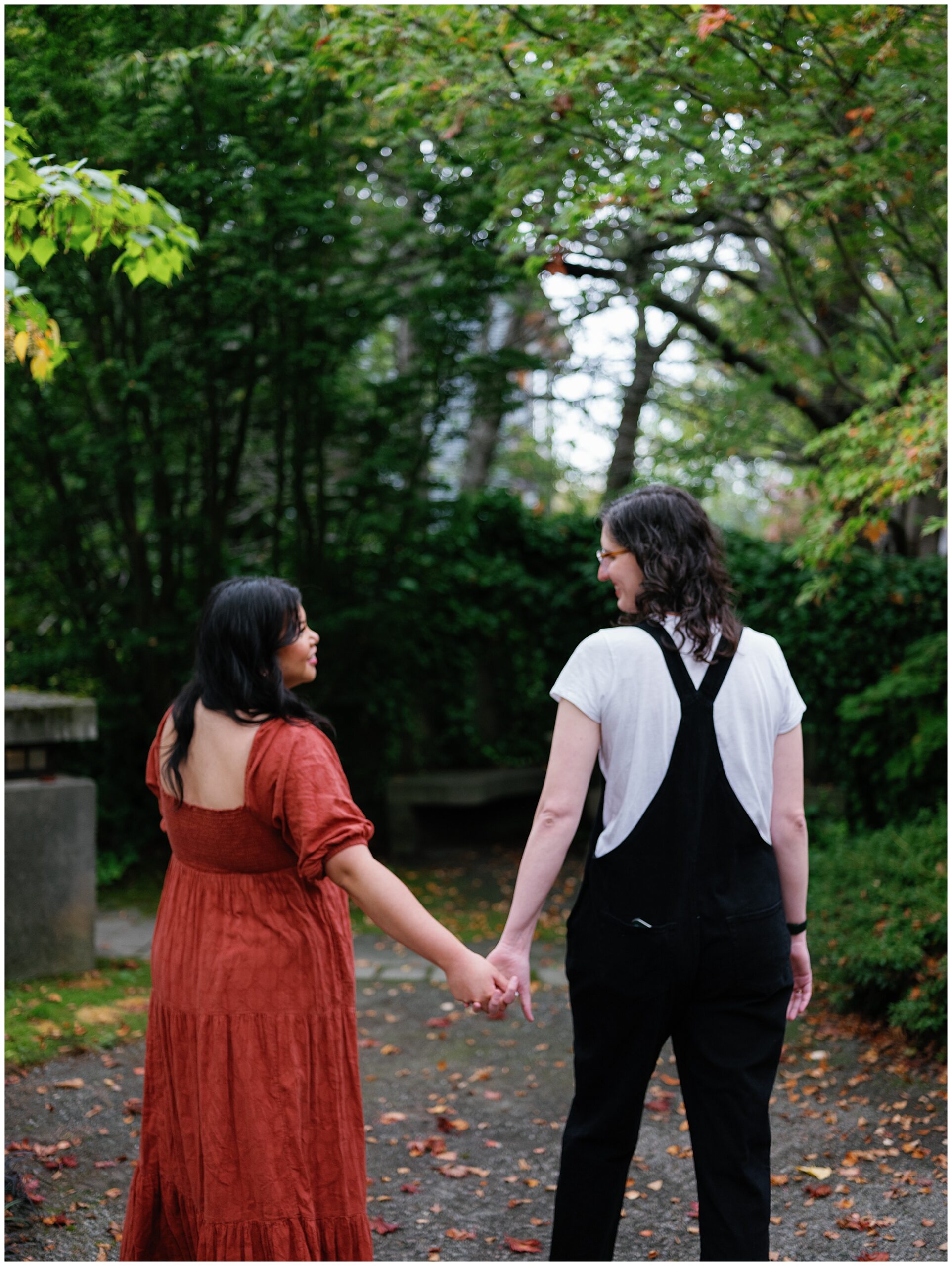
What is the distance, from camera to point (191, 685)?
2443mm

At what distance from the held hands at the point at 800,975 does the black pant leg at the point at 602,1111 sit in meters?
0.45

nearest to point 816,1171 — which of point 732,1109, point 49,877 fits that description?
point 732,1109

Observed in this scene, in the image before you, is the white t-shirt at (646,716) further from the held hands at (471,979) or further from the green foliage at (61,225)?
the green foliage at (61,225)

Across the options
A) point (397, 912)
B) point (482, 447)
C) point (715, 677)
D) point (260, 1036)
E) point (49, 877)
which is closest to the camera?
point (397, 912)

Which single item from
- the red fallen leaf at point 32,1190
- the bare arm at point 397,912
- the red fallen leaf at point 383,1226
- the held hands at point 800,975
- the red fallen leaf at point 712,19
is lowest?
the red fallen leaf at point 383,1226

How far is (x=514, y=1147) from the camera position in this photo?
4047mm

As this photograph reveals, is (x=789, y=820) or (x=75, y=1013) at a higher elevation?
(x=789, y=820)

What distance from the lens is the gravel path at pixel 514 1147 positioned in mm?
3348

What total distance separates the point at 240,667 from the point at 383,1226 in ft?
6.82

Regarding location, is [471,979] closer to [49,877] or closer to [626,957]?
[626,957]

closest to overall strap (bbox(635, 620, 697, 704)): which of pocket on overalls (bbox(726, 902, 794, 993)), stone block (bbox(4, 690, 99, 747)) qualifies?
pocket on overalls (bbox(726, 902, 794, 993))

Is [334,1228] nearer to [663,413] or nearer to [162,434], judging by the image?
[162,434]

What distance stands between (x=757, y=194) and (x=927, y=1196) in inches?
205

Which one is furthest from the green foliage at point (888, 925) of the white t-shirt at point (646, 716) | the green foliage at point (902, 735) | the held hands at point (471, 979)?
the held hands at point (471, 979)
